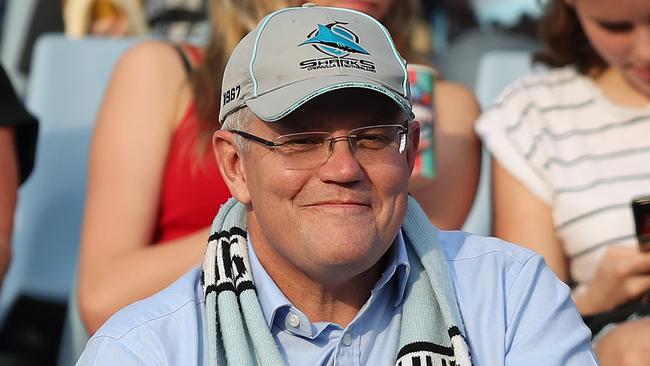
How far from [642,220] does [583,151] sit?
57 cm

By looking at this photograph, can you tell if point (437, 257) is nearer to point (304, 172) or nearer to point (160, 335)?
point (304, 172)

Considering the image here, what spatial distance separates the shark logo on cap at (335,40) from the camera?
193 centimetres

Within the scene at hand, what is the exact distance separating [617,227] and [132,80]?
136cm

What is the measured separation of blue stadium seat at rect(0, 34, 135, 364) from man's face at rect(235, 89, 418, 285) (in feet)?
5.79

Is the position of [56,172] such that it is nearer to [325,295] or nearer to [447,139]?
[447,139]

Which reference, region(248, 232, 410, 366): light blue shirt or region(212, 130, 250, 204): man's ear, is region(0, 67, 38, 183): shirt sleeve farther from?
region(248, 232, 410, 366): light blue shirt

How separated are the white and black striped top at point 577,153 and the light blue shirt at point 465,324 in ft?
3.29

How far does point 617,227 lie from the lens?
3.06m

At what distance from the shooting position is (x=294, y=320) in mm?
2014

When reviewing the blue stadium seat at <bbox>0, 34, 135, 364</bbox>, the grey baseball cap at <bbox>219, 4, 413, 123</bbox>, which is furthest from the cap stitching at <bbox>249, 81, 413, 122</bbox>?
the blue stadium seat at <bbox>0, 34, 135, 364</bbox>

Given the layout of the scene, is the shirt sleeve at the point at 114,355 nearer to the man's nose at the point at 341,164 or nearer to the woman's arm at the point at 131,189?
the man's nose at the point at 341,164

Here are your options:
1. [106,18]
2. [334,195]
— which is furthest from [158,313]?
[106,18]

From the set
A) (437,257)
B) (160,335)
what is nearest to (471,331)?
(437,257)

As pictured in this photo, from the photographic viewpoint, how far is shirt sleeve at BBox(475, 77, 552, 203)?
3.21 meters
